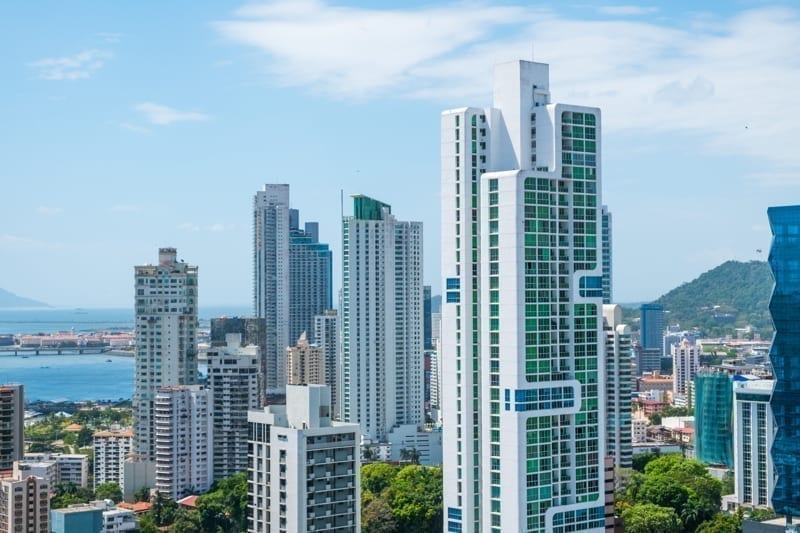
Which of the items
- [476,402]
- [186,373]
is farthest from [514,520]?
[186,373]

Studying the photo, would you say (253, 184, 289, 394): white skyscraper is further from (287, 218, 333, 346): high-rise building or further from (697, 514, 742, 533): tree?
(697, 514, 742, 533): tree

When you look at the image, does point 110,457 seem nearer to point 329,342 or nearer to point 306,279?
point 329,342

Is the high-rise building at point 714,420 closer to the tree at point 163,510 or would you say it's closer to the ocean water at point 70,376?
the tree at point 163,510

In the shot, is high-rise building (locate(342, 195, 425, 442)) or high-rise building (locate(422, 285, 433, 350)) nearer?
high-rise building (locate(342, 195, 425, 442))

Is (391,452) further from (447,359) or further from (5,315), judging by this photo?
(5,315)

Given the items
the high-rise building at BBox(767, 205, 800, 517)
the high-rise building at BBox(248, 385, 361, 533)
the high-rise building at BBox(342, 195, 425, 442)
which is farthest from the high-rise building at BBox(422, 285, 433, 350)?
the high-rise building at BBox(248, 385, 361, 533)

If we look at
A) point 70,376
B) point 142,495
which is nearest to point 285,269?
point 70,376

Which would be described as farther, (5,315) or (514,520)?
(5,315)
